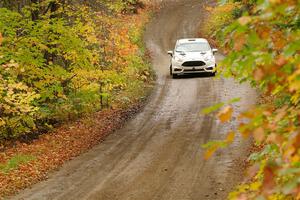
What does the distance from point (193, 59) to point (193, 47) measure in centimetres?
118

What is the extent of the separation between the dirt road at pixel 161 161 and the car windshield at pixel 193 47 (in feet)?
11.3

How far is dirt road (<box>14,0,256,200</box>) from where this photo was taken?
1008cm

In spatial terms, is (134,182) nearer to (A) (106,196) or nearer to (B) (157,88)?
(A) (106,196)

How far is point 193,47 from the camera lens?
23.8m

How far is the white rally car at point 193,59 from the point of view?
22859 mm

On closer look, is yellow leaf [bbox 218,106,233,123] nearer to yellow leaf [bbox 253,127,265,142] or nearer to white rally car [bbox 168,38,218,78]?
yellow leaf [bbox 253,127,265,142]

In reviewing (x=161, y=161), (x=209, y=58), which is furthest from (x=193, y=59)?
(x=161, y=161)

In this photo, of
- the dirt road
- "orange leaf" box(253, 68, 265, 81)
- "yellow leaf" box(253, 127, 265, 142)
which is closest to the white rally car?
the dirt road

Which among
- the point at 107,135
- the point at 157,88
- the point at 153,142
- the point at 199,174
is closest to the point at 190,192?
the point at 199,174

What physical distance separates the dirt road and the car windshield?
344 centimetres

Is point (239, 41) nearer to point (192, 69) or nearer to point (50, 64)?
point (50, 64)

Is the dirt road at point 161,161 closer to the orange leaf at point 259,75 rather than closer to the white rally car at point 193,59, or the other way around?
the white rally car at point 193,59

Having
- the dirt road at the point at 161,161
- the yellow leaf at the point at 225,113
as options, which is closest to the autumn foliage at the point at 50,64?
the dirt road at the point at 161,161

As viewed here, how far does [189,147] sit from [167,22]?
1154 inches
